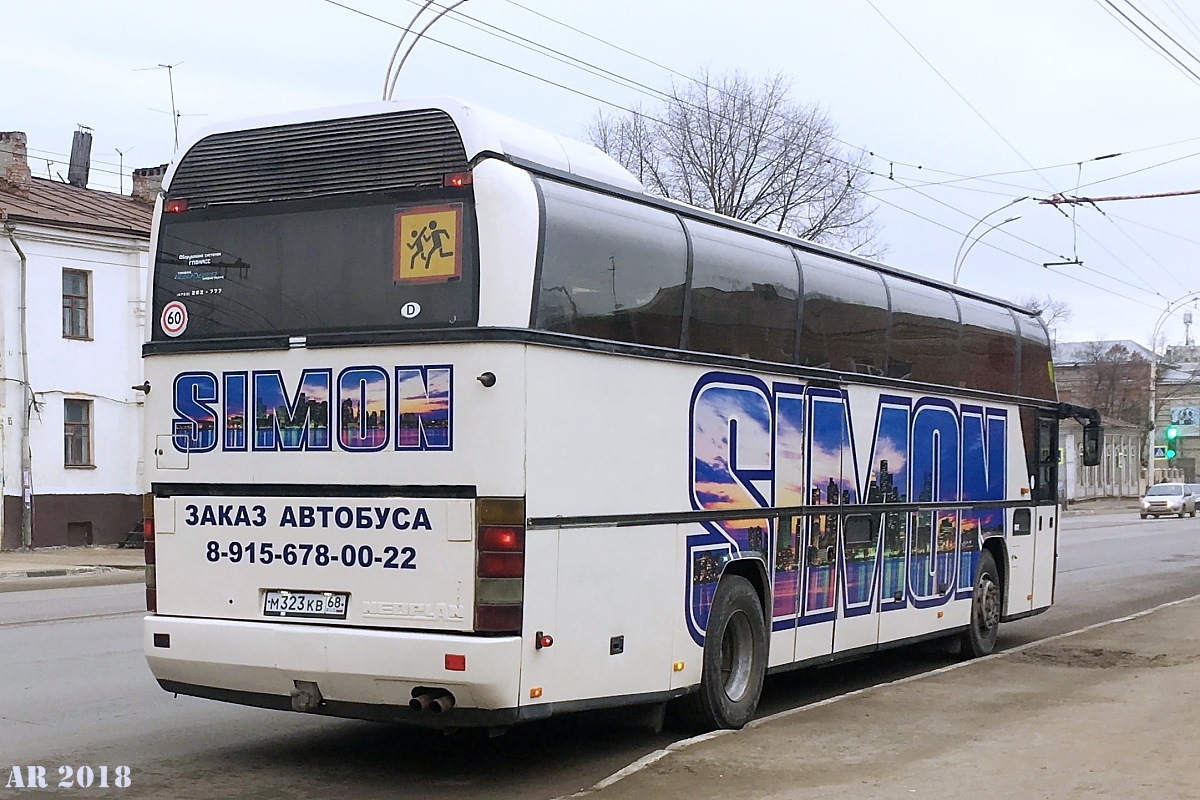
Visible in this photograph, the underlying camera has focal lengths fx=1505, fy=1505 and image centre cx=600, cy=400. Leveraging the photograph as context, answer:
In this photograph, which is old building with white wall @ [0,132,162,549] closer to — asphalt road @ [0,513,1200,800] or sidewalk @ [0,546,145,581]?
sidewalk @ [0,546,145,581]

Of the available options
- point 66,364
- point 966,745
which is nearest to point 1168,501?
point 66,364

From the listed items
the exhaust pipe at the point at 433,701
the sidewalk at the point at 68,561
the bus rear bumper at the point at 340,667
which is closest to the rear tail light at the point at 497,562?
the bus rear bumper at the point at 340,667

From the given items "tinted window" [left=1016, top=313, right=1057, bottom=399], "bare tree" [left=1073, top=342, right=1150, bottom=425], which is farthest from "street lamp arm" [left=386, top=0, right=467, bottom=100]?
"bare tree" [left=1073, top=342, right=1150, bottom=425]

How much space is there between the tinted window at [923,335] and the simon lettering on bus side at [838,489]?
255 millimetres

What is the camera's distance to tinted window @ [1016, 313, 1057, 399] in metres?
15.4

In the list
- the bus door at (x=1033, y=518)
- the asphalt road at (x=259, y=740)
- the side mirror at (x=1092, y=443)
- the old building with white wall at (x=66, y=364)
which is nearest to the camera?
the asphalt road at (x=259, y=740)

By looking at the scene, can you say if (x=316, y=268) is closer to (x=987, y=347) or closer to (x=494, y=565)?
(x=494, y=565)

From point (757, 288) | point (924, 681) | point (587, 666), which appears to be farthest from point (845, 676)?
point (587, 666)

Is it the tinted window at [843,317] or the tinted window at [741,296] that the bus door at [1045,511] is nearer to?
the tinted window at [843,317]

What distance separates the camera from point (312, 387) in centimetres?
813

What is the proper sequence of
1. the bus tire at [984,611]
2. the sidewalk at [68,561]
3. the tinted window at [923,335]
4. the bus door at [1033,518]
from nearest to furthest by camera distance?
1. the tinted window at [923,335]
2. the bus tire at [984,611]
3. the bus door at [1033,518]
4. the sidewalk at [68,561]

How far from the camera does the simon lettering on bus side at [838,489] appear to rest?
31.6ft

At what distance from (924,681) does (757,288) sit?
3.64 metres

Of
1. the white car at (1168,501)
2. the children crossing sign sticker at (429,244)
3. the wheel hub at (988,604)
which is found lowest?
the white car at (1168,501)
